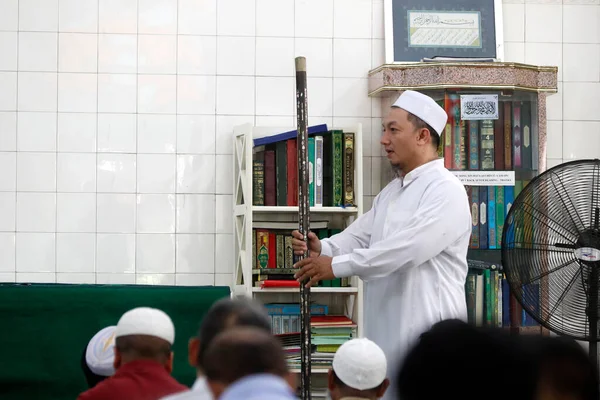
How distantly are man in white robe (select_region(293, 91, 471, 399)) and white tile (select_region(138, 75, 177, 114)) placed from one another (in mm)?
1820

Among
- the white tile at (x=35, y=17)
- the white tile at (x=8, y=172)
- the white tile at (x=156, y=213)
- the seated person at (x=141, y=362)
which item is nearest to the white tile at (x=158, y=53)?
the white tile at (x=35, y=17)

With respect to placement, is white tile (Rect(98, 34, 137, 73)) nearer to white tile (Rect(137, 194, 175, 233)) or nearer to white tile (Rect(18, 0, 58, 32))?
white tile (Rect(18, 0, 58, 32))

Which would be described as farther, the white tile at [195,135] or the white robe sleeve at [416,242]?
the white tile at [195,135]

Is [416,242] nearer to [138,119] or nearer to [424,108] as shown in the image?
[424,108]

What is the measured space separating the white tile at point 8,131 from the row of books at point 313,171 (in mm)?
1297

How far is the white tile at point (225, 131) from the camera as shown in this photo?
547 centimetres

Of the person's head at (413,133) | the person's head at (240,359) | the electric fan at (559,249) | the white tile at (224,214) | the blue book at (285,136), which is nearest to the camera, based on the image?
the person's head at (240,359)

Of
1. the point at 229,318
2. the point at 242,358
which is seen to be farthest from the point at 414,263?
the point at 242,358

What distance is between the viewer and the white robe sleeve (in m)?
3.59

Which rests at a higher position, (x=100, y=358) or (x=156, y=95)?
(x=156, y=95)

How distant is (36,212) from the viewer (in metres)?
5.39

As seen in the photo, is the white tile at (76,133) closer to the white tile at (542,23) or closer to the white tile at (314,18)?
the white tile at (314,18)

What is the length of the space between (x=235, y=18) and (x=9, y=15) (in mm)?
1199

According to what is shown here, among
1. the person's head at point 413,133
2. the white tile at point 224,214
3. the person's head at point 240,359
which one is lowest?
the person's head at point 240,359
